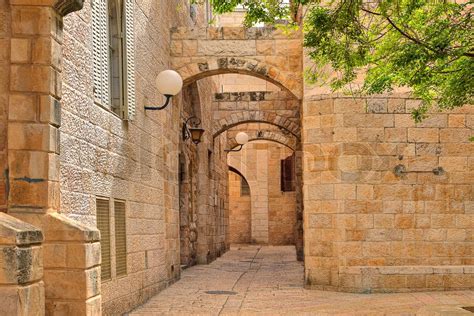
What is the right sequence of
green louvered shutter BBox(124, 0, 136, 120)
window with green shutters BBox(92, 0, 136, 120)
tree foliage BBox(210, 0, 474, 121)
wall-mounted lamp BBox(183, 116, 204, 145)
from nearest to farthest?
1. tree foliage BBox(210, 0, 474, 121)
2. window with green shutters BBox(92, 0, 136, 120)
3. green louvered shutter BBox(124, 0, 136, 120)
4. wall-mounted lamp BBox(183, 116, 204, 145)

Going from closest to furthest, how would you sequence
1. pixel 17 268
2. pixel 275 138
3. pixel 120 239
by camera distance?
pixel 17 268 < pixel 120 239 < pixel 275 138

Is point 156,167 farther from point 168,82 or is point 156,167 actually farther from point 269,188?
point 269,188

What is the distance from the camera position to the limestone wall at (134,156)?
5555 mm

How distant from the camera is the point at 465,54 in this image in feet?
18.3

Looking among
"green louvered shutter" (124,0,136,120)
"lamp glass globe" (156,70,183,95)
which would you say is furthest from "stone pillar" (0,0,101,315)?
"lamp glass globe" (156,70,183,95)

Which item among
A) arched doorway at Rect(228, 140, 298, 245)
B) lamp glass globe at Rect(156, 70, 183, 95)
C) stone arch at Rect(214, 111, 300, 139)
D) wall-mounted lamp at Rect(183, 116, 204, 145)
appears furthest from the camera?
arched doorway at Rect(228, 140, 298, 245)

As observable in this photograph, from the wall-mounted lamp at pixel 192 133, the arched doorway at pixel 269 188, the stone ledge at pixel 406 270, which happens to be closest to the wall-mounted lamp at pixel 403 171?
the stone ledge at pixel 406 270

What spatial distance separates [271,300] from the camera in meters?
8.53

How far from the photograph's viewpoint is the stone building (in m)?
4.21

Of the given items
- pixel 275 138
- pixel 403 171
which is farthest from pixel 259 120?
pixel 403 171

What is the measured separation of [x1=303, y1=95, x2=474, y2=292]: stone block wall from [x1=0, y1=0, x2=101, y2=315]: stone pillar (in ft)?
17.8

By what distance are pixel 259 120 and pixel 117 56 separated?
9.31 meters

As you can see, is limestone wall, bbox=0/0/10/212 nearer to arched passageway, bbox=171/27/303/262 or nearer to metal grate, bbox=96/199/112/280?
metal grate, bbox=96/199/112/280

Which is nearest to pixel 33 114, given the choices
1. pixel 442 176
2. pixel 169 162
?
pixel 169 162
